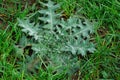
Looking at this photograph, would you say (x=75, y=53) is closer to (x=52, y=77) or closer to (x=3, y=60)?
(x=52, y=77)

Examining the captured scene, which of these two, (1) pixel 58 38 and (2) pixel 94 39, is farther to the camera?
(2) pixel 94 39

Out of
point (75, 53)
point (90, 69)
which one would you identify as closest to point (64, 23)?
point (75, 53)

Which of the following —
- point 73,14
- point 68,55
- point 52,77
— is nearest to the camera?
point 52,77
